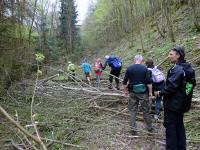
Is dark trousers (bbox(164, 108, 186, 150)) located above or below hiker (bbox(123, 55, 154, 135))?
below

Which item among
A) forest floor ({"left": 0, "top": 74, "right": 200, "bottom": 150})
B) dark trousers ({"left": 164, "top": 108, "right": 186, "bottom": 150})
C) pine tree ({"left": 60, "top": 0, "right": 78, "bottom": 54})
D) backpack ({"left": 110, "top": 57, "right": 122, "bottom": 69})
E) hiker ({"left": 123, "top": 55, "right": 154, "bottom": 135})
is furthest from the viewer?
pine tree ({"left": 60, "top": 0, "right": 78, "bottom": 54})

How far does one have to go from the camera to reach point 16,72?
13016mm

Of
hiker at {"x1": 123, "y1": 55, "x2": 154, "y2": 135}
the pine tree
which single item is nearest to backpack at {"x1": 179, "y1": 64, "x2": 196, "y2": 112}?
hiker at {"x1": 123, "y1": 55, "x2": 154, "y2": 135}

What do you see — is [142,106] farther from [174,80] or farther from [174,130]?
[174,80]

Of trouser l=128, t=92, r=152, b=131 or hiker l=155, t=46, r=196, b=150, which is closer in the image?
hiker l=155, t=46, r=196, b=150

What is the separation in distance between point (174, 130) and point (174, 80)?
1.06 m

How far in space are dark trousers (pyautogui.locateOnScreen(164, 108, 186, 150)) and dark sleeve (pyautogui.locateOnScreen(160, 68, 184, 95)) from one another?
460 millimetres

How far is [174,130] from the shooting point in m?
6.52

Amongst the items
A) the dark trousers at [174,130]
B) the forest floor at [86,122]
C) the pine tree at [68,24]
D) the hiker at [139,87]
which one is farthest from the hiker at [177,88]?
the pine tree at [68,24]

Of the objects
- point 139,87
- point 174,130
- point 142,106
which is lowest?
point 174,130

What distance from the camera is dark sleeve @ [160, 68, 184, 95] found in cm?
614

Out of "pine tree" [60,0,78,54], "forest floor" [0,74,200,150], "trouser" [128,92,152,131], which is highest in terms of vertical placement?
"pine tree" [60,0,78,54]

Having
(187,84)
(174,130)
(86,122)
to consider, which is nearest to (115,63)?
(86,122)

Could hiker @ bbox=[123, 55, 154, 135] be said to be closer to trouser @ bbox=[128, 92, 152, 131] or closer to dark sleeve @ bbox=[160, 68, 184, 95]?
trouser @ bbox=[128, 92, 152, 131]
